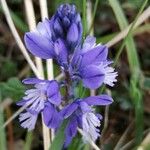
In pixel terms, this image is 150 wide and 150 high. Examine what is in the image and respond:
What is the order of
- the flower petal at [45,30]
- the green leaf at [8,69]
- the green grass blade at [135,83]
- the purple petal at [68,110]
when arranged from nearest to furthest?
1. the purple petal at [68,110]
2. the flower petal at [45,30]
3. the green grass blade at [135,83]
4. the green leaf at [8,69]

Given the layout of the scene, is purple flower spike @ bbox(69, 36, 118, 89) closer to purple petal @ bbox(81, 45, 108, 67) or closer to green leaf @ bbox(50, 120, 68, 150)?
purple petal @ bbox(81, 45, 108, 67)

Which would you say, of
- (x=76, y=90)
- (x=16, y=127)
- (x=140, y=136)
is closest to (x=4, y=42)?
(x=16, y=127)

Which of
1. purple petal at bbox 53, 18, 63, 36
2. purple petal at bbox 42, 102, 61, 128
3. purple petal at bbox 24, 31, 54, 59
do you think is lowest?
purple petal at bbox 42, 102, 61, 128

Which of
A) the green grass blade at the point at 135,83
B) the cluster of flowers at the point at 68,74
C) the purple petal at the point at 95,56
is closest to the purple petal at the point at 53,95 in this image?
the cluster of flowers at the point at 68,74

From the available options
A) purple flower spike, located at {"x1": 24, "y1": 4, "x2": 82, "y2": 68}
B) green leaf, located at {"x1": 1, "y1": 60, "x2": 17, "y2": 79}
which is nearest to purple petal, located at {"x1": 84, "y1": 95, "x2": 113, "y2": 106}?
purple flower spike, located at {"x1": 24, "y1": 4, "x2": 82, "y2": 68}

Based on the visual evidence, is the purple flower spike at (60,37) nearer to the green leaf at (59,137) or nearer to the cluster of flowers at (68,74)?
the cluster of flowers at (68,74)

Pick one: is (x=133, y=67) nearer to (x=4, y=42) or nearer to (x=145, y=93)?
(x=145, y=93)
